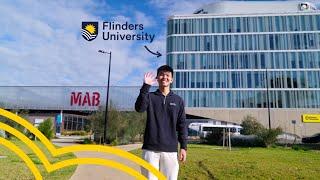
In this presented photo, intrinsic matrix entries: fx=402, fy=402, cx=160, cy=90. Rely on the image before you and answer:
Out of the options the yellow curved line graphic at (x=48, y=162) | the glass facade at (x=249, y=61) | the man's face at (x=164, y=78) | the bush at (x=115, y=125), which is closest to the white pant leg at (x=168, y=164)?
the yellow curved line graphic at (x=48, y=162)

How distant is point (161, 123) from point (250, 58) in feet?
199

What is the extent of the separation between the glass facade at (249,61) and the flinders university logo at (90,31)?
46126mm

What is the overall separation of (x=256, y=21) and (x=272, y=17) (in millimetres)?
2511

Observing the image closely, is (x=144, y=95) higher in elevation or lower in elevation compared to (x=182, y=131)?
higher

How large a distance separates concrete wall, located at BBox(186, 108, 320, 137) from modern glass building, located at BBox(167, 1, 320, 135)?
32cm

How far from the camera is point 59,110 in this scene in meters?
59.4

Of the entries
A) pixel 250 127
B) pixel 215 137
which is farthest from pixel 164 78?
pixel 250 127

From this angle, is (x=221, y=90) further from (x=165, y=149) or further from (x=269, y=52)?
(x=165, y=149)

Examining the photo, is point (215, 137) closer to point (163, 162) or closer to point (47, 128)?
point (47, 128)

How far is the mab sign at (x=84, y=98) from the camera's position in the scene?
158ft

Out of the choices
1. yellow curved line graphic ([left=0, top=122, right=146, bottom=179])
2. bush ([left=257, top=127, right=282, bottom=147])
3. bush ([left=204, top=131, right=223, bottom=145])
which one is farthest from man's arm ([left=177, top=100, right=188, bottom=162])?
bush ([left=204, top=131, right=223, bottom=145])

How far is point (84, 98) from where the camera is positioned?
5338 centimetres

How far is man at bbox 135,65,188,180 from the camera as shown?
14.6ft

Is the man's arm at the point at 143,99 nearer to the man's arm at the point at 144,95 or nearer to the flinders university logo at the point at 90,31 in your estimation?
the man's arm at the point at 144,95
